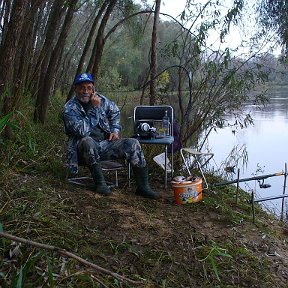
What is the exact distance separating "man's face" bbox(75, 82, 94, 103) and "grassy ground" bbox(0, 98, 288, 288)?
61 cm

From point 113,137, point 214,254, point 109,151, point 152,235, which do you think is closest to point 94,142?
point 109,151

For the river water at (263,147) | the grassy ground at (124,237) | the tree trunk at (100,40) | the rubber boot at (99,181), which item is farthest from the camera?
the tree trunk at (100,40)

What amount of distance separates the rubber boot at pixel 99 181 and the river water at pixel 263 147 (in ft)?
8.92

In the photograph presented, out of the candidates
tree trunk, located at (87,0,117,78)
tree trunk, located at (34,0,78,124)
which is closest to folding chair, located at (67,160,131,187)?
tree trunk, located at (34,0,78,124)

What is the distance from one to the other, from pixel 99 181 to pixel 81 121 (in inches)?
23.3

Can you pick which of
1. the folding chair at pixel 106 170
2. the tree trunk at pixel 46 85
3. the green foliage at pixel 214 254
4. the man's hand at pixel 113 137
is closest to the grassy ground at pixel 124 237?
the green foliage at pixel 214 254

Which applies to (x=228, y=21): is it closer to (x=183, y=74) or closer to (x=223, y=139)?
(x=183, y=74)

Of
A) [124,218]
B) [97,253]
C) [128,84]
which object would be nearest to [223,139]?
[124,218]

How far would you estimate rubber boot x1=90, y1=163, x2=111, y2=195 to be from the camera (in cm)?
364

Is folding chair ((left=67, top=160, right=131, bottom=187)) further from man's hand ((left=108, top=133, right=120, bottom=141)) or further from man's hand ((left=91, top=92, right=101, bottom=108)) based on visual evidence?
man's hand ((left=91, top=92, right=101, bottom=108))

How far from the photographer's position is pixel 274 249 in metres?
3.14

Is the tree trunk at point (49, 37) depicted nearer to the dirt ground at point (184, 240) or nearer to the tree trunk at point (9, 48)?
the tree trunk at point (9, 48)

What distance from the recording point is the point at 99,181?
369 cm

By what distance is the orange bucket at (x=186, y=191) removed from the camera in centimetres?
370
